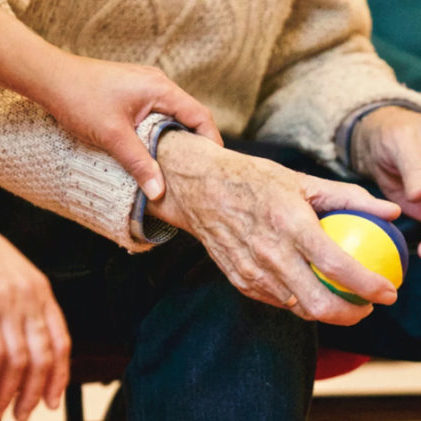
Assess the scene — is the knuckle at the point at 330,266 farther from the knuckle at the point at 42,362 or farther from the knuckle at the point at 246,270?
the knuckle at the point at 42,362

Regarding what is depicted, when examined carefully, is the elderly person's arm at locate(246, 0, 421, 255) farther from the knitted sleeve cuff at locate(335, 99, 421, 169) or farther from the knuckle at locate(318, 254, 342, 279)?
the knuckle at locate(318, 254, 342, 279)

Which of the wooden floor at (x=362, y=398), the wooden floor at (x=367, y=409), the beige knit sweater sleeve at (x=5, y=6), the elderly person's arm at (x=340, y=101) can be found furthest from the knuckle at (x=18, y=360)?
the wooden floor at (x=367, y=409)

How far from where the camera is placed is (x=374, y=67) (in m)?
1.00

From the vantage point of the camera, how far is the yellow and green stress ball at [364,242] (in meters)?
0.58

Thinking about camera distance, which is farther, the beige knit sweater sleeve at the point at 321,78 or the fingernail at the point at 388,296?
the beige knit sweater sleeve at the point at 321,78

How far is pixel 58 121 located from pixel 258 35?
1.24 ft

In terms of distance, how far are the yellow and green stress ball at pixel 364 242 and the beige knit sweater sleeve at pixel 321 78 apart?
0.38m

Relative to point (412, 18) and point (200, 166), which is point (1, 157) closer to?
point (200, 166)

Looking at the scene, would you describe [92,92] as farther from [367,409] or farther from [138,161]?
[367,409]

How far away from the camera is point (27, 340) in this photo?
50cm

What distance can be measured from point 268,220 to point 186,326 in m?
0.22

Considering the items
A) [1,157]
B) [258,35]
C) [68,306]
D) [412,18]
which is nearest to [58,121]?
[1,157]

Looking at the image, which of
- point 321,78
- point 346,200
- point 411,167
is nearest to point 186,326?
point 346,200

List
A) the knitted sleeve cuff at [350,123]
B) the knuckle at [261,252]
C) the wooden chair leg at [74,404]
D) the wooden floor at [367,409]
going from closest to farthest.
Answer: the knuckle at [261,252], the knitted sleeve cuff at [350,123], the wooden chair leg at [74,404], the wooden floor at [367,409]
